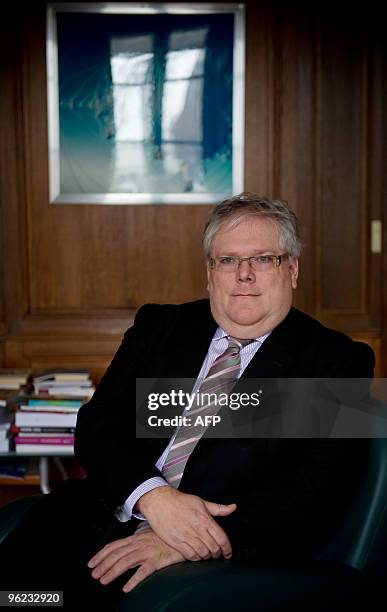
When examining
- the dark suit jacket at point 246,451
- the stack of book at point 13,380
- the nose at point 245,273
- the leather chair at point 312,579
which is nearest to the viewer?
the leather chair at point 312,579

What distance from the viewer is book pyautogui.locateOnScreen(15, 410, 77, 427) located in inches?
121

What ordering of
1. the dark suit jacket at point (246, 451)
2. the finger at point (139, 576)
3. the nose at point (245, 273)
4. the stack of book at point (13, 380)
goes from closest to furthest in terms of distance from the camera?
the finger at point (139, 576) < the dark suit jacket at point (246, 451) < the nose at point (245, 273) < the stack of book at point (13, 380)

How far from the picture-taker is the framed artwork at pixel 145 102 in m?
3.56

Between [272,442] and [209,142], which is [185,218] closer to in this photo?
[209,142]

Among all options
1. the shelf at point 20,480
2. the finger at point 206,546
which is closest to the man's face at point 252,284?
the finger at point 206,546

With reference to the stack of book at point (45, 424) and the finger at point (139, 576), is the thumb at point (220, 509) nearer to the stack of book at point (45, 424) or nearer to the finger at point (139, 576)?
the finger at point (139, 576)

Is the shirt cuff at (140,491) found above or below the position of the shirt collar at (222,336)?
below

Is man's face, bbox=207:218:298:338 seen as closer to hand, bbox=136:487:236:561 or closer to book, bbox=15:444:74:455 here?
hand, bbox=136:487:236:561

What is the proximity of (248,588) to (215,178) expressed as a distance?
98.6 inches

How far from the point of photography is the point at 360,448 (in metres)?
1.73

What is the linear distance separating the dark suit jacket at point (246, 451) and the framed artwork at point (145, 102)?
1635 mm

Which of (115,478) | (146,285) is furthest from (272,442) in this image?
(146,285)

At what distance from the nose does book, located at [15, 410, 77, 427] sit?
1421mm

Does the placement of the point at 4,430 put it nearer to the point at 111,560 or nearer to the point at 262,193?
the point at 111,560
